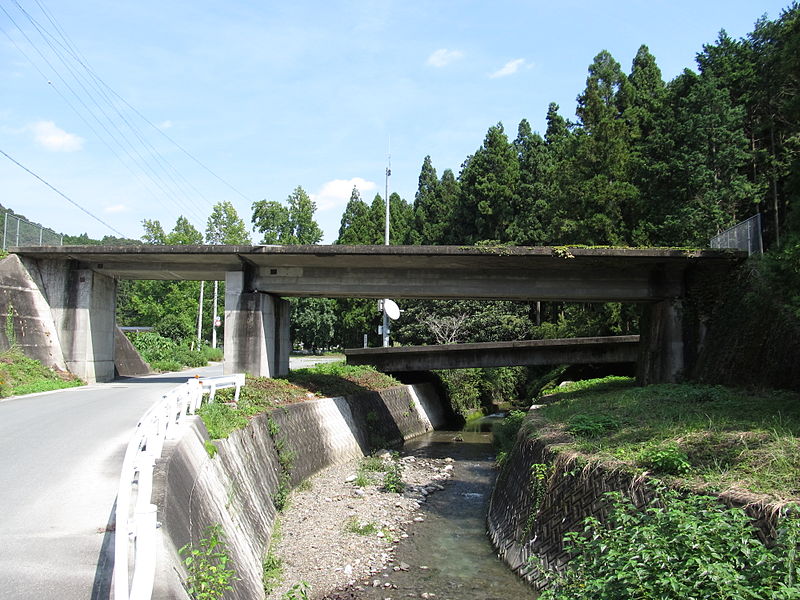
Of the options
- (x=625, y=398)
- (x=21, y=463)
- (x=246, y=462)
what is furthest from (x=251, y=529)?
(x=625, y=398)

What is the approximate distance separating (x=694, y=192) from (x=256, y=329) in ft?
85.7

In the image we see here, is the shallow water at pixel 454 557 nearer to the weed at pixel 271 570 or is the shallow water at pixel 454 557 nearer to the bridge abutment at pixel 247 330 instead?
the weed at pixel 271 570

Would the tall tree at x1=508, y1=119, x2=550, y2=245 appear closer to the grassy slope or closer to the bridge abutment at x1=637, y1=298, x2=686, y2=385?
the grassy slope

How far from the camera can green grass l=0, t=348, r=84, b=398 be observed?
1998 centimetres

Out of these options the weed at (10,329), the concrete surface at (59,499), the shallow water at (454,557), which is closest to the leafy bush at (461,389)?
the shallow water at (454,557)

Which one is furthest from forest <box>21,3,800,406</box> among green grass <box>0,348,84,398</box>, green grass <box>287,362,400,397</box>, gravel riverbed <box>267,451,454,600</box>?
green grass <box>0,348,84,398</box>

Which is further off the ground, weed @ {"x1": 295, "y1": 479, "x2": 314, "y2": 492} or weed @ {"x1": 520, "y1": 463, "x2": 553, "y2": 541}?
weed @ {"x1": 520, "y1": 463, "x2": 553, "y2": 541}

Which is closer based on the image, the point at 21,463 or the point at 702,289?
the point at 21,463

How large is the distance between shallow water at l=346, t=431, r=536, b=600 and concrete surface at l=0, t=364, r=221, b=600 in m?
5.15

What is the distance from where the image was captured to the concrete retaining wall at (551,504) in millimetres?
8633

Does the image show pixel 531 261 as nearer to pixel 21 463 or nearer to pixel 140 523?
pixel 21 463

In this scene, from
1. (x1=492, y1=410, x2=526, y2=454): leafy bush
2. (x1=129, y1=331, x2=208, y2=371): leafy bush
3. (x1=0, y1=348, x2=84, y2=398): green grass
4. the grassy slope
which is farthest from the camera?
(x1=129, y1=331, x2=208, y2=371): leafy bush

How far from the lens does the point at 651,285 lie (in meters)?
22.7

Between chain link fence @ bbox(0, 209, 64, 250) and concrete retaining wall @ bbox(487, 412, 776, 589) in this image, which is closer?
concrete retaining wall @ bbox(487, 412, 776, 589)
